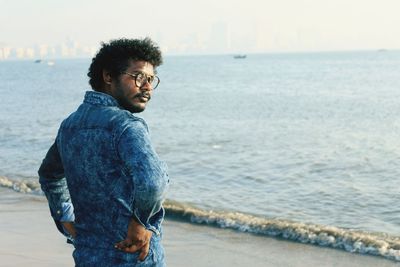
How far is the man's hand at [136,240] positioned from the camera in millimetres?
2199

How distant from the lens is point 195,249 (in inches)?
284

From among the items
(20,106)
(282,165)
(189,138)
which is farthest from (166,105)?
(282,165)

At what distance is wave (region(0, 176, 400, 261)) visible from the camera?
7.82 metres

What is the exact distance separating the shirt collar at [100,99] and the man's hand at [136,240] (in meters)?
0.47

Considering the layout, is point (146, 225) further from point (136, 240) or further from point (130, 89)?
point (130, 89)

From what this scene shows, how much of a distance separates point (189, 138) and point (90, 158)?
20.3 metres

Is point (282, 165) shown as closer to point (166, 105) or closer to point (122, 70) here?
point (122, 70)

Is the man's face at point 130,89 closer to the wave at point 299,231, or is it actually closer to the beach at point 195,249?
the beach at point 195,249

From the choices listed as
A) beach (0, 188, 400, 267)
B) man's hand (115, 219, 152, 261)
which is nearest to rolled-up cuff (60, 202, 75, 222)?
man's hand (115, 219, 152, 261)

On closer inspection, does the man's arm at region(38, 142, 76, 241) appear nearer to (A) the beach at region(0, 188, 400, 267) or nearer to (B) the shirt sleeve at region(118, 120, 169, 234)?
(B) the shirt sleeve at region(118, 120, 169, 234)

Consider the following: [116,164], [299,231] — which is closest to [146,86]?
[116,164]

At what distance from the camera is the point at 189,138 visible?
22.5 meters

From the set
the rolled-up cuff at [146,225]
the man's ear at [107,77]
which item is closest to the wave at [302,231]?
the rolled-up cuff at [146,225]

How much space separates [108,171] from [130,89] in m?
0.38
